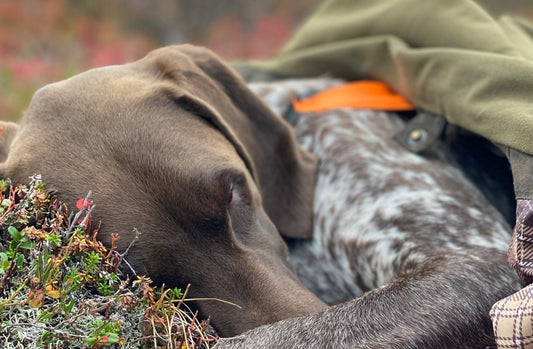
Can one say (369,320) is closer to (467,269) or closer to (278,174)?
(467,269)

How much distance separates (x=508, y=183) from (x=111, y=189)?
6.30 feet

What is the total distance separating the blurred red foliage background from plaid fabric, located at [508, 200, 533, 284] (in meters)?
8.03

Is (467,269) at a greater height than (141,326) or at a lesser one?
lesser

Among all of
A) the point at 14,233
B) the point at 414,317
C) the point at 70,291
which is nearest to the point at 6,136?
the point at 14,233

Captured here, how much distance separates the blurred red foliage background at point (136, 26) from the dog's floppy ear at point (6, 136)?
682cm

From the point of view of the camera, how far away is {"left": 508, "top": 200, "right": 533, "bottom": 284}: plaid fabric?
233 cm

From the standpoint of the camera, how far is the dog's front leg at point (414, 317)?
7.64ft

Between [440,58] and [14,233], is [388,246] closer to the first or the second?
[440,58]

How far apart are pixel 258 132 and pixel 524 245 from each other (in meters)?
1.35

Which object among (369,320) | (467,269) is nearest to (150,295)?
(369,320)

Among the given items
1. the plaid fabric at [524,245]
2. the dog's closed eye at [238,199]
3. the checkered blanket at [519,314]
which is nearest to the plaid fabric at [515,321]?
the checkered blanket at [519,314]

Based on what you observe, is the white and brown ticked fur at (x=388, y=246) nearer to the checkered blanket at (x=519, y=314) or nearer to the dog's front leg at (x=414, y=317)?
the dog's front leg at (x=414, y=317)

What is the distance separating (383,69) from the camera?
13.3 ft

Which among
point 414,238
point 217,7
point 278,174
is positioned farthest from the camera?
point 217,7
